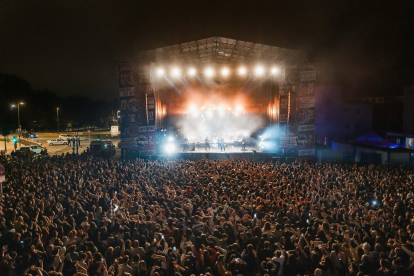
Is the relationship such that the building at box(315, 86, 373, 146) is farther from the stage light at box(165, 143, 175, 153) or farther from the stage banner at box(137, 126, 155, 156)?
the stage banner at box(137, 126, 155, 156)

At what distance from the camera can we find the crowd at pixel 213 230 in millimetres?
4117

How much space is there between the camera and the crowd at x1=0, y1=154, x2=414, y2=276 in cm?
412

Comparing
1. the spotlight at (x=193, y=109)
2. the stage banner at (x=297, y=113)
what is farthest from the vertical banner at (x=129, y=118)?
the stage banner at (x=297, y=113)

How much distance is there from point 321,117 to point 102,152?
23426 millimetres

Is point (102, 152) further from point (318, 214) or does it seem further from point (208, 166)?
point (318, 214)

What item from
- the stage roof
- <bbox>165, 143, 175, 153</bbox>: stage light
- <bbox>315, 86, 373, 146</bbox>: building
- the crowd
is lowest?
the crowd

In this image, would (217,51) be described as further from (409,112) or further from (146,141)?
(409,112)

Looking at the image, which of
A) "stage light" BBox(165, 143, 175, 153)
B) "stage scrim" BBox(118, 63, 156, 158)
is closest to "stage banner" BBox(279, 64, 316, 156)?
"stage light" BBox(165, 143, 175, 153)

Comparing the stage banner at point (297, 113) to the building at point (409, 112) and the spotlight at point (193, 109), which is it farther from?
the building at point (409, 112)

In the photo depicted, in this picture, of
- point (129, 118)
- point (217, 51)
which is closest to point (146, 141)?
point (129, 118)

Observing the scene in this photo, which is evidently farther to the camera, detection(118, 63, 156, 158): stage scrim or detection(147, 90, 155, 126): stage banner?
detection(147, 90, 155, 126): stage banner

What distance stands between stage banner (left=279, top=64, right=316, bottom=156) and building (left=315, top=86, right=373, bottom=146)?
11810mm

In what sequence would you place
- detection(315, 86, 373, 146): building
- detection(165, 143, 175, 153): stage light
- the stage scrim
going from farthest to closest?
detection(315, 86, 373, 146): building
detection(165, 143, 175, 153): stage light
the stage scrim

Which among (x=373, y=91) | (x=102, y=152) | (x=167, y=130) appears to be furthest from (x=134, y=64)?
(x=373, y=91)
